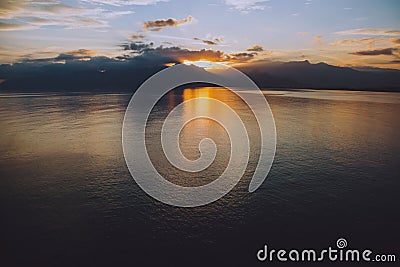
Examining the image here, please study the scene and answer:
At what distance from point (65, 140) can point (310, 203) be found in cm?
4013

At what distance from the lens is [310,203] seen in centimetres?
2281

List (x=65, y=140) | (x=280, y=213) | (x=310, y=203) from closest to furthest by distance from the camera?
(x=280, y=213) → (x=310, y=203) → (x=65, y=140)

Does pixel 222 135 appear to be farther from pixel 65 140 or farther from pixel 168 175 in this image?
pixel 65 140

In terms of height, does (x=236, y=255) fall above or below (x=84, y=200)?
below

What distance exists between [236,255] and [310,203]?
30.9 feet

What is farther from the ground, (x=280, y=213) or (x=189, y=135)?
(x=189, y=135)

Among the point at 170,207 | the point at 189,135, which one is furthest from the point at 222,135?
the point at 170,207

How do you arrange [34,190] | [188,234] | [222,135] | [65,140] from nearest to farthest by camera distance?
[188,234] → [34,190] → [65,140] → [222,135]

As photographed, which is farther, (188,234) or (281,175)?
(281,175)

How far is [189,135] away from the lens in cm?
4975

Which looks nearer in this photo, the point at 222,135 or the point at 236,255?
the point at 236,255

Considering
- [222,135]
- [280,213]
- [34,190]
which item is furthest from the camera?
[222,135]

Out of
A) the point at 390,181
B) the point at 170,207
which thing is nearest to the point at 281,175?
the point at 390,181

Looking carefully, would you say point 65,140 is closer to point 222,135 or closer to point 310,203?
point 222,135
